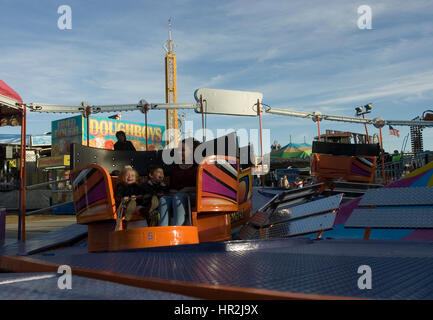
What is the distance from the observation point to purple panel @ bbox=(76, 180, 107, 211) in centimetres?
328

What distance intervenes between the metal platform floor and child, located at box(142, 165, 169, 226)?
785 millimetres

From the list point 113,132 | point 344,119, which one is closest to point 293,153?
point 113,132

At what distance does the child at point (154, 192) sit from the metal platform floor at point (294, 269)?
0.79m

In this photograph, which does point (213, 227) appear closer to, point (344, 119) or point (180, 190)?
point (180, 190)

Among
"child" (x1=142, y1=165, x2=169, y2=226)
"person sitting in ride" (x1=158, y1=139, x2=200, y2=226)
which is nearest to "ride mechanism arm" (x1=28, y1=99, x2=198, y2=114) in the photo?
"person sitting in ride" (x1=158, y1=139, x2=200, y2=226)

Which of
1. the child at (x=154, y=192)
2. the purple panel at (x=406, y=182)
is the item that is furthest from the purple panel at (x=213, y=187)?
the purple panel at (x=406, y=182)

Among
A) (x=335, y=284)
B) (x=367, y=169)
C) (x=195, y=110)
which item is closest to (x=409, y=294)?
(x=335, y=284)

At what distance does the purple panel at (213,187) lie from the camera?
3.53m

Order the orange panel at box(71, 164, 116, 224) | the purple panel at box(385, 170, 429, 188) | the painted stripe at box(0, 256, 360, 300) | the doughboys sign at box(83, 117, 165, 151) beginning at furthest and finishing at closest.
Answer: the doughboys sign at box(83, 117, 165, 151) → the purple panel at box(385, 170, 429, 188) → the orange panel at box(71, 164, 116, 224) → the painted stripe at box(0, 256, 360, 300)

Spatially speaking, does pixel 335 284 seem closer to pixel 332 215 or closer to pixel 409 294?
pixel 409 294

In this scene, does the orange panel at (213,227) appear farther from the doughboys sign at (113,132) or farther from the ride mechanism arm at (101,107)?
the doughboys sign at (113,132)

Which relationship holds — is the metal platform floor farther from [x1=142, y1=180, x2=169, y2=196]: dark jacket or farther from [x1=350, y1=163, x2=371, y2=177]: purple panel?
[x1=350, y1=163, x2=371, y2=177]: purple panel

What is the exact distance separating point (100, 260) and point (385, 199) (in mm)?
2531

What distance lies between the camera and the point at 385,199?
3613mm
